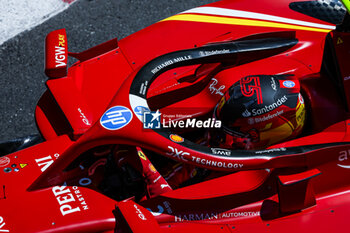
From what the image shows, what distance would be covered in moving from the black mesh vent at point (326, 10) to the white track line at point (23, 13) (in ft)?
10.00

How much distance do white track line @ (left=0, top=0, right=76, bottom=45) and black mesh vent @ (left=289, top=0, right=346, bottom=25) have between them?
3047 mm

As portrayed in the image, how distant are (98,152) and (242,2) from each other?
6.30ft

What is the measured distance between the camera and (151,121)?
108 inches

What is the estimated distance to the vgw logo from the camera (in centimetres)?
272

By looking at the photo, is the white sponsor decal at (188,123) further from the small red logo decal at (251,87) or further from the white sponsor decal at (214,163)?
the white sponsor decal at (214,163)

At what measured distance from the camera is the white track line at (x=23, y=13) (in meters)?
5.41

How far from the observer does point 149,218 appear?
2.67 meters

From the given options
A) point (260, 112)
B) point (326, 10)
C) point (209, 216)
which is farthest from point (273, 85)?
point (326, 10)

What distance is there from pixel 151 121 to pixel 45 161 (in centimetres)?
88

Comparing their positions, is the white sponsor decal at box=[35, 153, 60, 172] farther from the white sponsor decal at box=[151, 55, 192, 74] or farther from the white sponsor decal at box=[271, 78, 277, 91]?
the white sponsor decal at box=[271, 78, 277, 91]

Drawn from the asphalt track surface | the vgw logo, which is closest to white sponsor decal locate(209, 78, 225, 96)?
the vgw logo

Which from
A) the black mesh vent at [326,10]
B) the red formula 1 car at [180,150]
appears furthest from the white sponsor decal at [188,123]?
the black mesh vent at [326,10]

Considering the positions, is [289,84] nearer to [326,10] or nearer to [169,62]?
[169,62]

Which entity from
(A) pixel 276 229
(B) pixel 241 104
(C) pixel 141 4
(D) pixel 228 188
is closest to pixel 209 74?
(B) pixel 241 104
